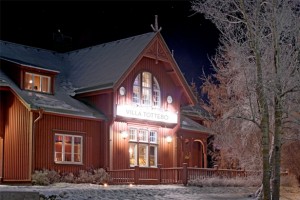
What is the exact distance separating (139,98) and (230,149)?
20.5ft

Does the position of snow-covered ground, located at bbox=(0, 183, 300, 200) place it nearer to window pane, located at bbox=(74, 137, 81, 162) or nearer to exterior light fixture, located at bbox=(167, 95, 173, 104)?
window pane, located at bbox=(74, 137, 81, 162)

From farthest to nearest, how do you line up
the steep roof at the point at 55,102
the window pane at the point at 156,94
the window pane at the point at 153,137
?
the window pane at the point at 156,94, the window pane at the point at 153,137, the steep roof at the point at 55,102

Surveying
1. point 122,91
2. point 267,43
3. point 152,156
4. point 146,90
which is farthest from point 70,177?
point 267,43

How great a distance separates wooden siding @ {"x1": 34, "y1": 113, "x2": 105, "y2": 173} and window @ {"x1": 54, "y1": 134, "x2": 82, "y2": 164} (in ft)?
0.81

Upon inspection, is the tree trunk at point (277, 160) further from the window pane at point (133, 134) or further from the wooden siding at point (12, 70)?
the wooden siding at point (12, 70)

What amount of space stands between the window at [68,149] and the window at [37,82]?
344 centimetres

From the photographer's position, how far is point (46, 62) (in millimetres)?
37062

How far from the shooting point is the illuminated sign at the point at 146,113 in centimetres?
3353

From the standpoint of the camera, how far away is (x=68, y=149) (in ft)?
102

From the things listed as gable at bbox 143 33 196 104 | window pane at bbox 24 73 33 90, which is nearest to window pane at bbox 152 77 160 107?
gable at bbox 143 33 196 104

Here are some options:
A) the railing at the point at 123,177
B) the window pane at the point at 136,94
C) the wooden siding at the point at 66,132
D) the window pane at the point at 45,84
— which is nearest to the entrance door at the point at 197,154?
the window pane at the point at 136,94

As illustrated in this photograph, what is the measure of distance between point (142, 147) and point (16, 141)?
8382 millimetres

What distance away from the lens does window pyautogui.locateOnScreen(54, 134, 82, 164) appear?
30422 mm

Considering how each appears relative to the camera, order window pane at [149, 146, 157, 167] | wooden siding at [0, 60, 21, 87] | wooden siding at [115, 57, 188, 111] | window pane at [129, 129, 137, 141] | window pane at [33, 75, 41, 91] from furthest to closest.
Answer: window pane at [149, 146, 157, 167]
window pane at [129, 129, 137, 141]
wooden siding at [115, 57, 188, 111]
window pane at [33, 75, 41, 91]
wooden siding at [0, 60, 21, 87]
